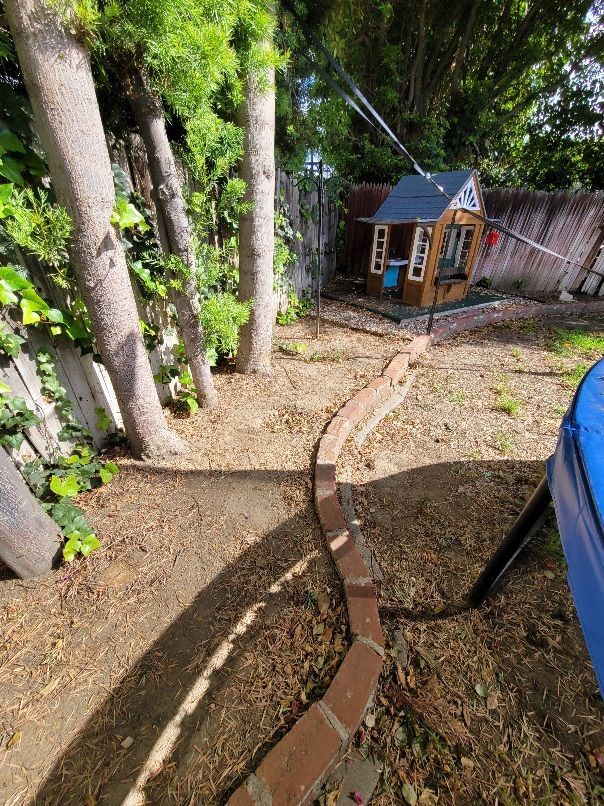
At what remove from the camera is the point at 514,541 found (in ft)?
5.07

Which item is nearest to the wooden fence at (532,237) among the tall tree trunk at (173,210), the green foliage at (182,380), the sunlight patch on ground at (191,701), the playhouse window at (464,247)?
the playhouse window at (464,247)

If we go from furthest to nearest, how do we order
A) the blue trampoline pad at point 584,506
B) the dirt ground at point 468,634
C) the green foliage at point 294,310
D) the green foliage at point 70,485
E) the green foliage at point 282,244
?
1. the green foliage at point 294,310
2. the green foliage at point 282,244
3. the green foliage at point 70,485
4. the dirt ground at point 468,634
5. the blue trampoline pad at point 584,506

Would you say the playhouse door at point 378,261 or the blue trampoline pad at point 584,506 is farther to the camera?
the playhouse door at point 378,261

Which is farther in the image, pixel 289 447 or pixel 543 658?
pixel 289 447

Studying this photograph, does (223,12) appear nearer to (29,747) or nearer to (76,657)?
(76,657)

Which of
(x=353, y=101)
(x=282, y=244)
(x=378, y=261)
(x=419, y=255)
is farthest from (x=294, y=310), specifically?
(x=353, y=101)

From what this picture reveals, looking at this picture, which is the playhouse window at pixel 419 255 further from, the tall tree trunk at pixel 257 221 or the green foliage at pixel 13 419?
the green foliage at pixel 13 419

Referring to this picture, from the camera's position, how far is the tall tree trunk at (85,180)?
1.48 m

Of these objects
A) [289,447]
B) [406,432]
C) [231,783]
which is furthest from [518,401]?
[231,783]

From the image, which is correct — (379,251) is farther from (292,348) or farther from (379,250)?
(292,348)

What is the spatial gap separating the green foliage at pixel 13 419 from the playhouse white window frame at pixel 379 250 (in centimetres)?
599

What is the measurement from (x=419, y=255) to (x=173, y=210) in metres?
4.82

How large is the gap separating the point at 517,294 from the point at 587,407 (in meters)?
7.79

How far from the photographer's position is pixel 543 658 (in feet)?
5.58
